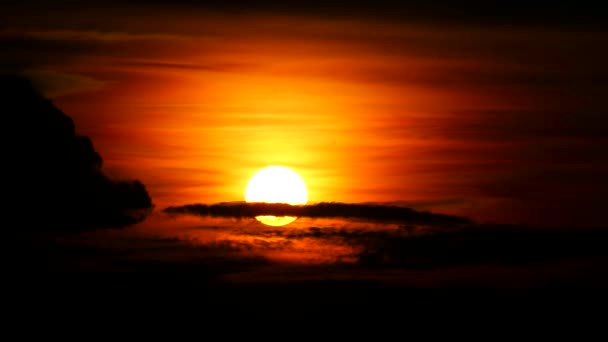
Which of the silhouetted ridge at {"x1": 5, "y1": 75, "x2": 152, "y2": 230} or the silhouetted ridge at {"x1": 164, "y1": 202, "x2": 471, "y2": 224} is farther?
the silhouetted ridge at {"x1": 164, "y1": 202, "x2": 471, "y2": 224}

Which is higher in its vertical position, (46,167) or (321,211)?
(46,167)

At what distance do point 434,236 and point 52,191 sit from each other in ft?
25.4

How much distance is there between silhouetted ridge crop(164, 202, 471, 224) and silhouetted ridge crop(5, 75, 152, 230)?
123 inches

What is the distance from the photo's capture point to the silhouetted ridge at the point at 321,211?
107 feet

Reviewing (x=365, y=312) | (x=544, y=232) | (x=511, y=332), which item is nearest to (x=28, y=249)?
(x=365, y=312)

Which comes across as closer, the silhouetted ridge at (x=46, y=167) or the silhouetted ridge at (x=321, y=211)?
the silhouetted ridge at (x=46, y=167)

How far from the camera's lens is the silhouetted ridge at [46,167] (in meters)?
28.4

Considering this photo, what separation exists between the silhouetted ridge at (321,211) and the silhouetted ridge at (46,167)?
3.12 metres

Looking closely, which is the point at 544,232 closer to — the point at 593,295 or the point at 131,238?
the point at 593,295

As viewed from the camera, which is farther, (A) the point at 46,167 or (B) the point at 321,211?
(B) the point at 321,211

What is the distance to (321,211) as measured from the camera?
32.8 metres

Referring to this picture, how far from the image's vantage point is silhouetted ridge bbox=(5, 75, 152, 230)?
28.4 m

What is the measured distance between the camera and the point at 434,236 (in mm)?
30812

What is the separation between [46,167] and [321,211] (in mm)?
6758
